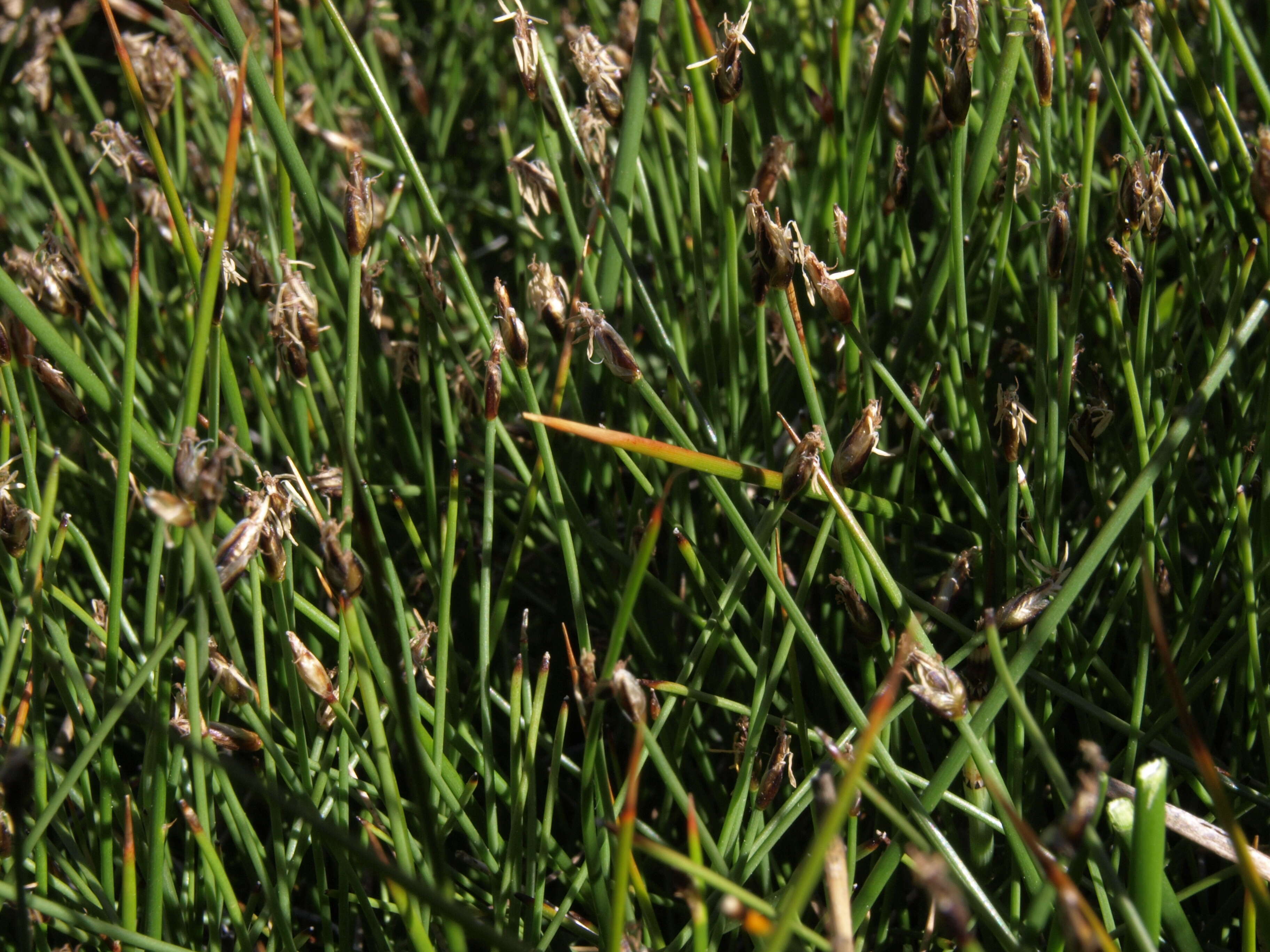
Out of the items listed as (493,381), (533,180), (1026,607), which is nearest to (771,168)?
(533,180)

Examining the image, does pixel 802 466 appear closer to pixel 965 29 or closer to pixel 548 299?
pixel 548 299

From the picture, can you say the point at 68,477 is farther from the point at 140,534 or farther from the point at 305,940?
the point at 305,940

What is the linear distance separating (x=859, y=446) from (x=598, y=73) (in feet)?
1.31

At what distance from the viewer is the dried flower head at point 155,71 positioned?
3.24ft

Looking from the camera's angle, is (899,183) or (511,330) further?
(899,183)

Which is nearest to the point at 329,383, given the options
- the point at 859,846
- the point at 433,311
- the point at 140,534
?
the point at 433,311

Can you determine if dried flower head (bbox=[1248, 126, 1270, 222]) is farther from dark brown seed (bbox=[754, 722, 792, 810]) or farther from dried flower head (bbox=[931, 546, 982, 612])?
dark brown seed (bbox=[754, 722, 792, 810])

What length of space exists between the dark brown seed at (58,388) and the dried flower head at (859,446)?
1.75 feet

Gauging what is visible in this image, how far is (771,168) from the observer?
79cm

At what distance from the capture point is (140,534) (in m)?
0.93

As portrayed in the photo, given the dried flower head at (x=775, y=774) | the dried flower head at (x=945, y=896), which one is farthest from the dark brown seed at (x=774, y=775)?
the dried flower head at (x=945, y=896)

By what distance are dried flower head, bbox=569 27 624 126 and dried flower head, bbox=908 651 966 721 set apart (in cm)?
52

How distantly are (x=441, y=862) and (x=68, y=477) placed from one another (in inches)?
26.7

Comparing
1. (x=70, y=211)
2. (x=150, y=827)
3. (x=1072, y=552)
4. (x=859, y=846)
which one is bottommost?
(x=859, y=846)
